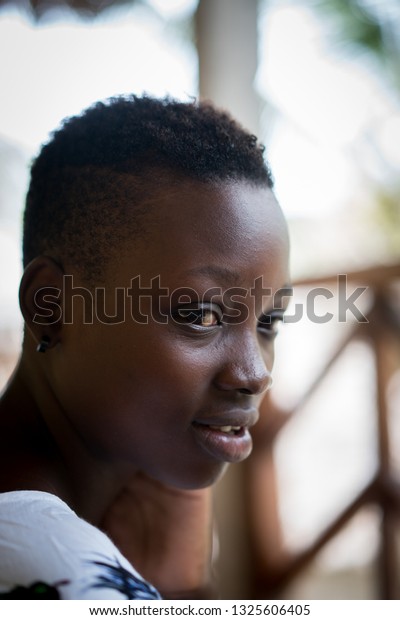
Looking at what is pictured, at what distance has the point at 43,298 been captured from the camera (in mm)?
563

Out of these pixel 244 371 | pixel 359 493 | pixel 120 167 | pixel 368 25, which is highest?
pixel 368 25

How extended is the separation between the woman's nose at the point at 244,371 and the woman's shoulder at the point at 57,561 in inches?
6.5

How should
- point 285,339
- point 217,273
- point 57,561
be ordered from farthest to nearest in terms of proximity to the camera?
point 285,339
point 217,273
point 57,561

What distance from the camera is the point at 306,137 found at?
2.12 metres

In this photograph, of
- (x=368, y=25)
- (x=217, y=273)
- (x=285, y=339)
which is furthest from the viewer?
(x=368, y=25)

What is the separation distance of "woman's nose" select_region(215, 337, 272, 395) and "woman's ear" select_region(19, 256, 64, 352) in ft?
0.52

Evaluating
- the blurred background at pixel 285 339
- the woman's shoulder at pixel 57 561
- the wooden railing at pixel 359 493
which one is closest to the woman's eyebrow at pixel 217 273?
the woman's shoulder at pixel 57 561

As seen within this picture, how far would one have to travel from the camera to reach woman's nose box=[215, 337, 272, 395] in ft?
1.75

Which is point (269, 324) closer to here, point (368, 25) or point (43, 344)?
point (43, 344)

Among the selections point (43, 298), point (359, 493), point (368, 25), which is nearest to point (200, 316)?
point (43, 298)

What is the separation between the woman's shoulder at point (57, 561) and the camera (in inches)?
16.0

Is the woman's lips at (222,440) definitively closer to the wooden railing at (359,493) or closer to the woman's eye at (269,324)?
the woman's eye at (269,324)

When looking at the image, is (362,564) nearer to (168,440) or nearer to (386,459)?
(386,459)

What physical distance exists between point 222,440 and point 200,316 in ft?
0.37
